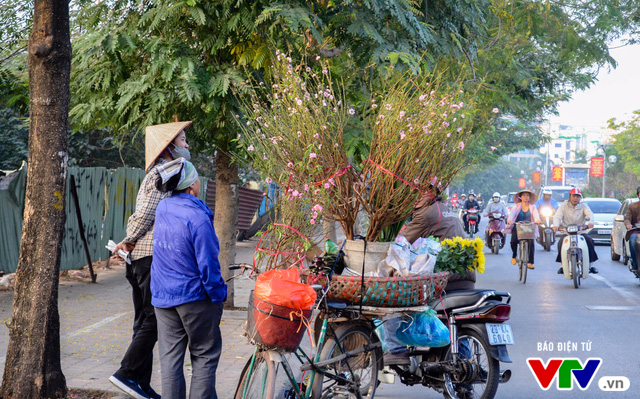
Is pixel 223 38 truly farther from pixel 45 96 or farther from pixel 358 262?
pixel 358 262

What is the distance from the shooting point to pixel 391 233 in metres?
5.14

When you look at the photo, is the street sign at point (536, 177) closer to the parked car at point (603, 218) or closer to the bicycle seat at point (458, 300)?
the parked car at point (603, 218)

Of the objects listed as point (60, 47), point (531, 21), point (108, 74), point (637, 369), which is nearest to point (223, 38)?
point (108, 74)

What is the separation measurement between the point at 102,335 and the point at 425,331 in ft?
13.9

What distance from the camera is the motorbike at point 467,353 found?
17.6 ft

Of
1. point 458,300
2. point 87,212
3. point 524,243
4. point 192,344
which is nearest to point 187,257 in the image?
point 192,344

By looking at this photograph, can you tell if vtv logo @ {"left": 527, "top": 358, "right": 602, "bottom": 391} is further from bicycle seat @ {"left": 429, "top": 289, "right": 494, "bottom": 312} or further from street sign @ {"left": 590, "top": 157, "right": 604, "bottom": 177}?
street sign @ {"left": 590, "top": 157, "right": 604, "bottom": 177}

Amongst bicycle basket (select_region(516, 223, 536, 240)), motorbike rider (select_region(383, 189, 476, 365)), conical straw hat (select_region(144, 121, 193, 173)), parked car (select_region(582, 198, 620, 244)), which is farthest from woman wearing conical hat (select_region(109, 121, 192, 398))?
parked car (select_region(582, 198, 620, 244))

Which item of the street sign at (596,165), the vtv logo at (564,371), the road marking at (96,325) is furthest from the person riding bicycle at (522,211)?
the street sign at (596,165)

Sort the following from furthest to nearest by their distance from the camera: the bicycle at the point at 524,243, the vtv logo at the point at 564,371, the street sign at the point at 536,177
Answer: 1. the street sign at the point at 536,177
2. the bicycle at the point at 524,243
3. the vtv logo at the point at 564,371

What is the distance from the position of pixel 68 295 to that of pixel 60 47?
6.43 meters

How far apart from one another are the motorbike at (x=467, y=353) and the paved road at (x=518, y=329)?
0.62 m

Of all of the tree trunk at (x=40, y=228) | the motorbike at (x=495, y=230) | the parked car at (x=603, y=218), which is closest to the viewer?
the tree trunk at (x=40, y=228)

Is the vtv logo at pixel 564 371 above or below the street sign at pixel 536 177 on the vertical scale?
below
